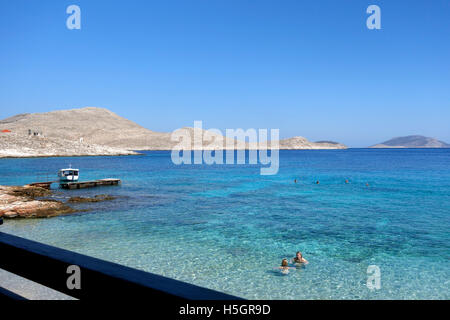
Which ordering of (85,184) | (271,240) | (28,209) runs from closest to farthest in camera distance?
(271,240) → (28,209) → (85,184)

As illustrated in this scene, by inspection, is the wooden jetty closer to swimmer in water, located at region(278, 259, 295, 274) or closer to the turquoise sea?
the turquoise sea

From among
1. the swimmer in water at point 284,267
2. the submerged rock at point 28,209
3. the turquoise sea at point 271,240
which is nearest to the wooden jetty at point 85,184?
the turquoise sea at point 271,240

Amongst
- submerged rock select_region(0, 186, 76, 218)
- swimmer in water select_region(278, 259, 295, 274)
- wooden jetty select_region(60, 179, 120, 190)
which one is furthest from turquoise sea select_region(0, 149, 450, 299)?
wooden jetty select_region(60, 179, 120, 190)

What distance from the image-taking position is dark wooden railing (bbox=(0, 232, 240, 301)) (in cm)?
172

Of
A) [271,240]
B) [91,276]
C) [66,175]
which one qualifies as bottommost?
[271,240]

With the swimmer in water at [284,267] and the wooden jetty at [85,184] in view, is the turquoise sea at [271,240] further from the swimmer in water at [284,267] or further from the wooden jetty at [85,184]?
the wooden jetty at [85,184]

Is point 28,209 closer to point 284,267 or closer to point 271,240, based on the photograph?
point 271,240

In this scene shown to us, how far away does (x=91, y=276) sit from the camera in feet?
6.48

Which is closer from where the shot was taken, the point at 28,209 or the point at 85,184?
the point at 28,209

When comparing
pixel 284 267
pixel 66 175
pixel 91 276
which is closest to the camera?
pixel 91 276

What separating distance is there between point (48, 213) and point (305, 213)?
22.5 metres

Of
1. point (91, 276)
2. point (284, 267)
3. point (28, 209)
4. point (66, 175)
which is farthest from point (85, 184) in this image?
point (91, 276)

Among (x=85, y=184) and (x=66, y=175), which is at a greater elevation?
A: (x=66, y=175)
